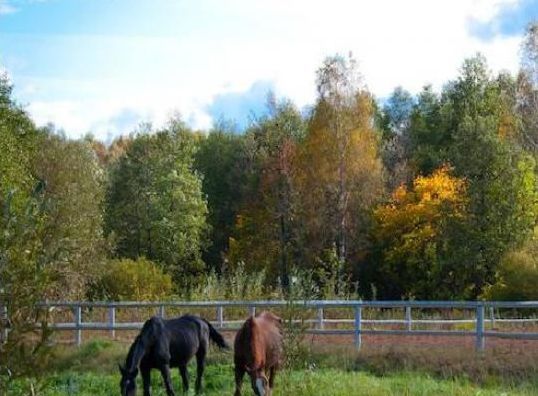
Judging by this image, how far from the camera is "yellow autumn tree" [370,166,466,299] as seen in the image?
35.0m

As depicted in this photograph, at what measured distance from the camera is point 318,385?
40.8 ft

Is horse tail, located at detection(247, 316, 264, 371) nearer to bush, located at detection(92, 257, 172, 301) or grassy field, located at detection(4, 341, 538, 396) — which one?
grassy field, located at detection(4, 341, 538, 396)

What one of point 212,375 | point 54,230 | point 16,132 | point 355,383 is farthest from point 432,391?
point 16,132

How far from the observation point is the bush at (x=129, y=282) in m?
34.6

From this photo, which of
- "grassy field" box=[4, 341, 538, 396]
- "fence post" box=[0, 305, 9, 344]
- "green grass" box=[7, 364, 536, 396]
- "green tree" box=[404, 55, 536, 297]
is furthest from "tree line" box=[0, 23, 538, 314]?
"fence post" box=[0, 305, 9, 344]

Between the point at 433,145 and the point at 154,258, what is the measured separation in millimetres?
16933

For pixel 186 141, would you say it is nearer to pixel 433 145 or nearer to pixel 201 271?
pixel 201 271

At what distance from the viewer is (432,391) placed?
12.2m

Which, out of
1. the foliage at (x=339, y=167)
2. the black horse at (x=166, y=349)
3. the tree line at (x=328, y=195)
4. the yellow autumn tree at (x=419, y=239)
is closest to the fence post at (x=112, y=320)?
the tree line at (x=328, y=195)

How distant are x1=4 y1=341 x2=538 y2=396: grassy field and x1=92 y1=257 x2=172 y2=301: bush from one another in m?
15.3

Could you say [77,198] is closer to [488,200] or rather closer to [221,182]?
[488,200]

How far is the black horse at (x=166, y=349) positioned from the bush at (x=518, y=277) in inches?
593

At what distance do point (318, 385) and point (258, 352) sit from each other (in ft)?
3.14

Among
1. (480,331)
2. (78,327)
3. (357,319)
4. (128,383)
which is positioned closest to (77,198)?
(78,327)
